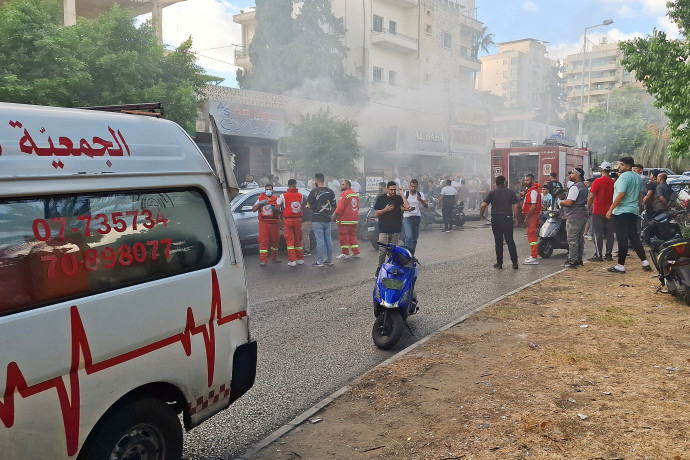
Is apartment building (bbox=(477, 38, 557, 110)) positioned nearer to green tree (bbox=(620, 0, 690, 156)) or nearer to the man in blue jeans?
green tree (bbox=(620, 0, 690, 156))

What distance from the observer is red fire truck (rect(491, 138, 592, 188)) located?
20.1 m

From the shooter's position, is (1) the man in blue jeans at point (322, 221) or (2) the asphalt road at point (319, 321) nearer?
(2) the asphalt road at point (319, 321)

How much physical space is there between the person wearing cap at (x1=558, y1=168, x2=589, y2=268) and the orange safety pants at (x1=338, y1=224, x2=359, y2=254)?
4.20m

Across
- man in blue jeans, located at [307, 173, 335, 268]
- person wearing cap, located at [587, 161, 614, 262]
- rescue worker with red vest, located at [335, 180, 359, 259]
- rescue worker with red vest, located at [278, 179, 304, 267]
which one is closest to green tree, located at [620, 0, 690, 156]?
person wearing cap, located at [587, 161, 614, 262]

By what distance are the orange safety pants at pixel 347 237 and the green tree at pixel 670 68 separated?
624cm

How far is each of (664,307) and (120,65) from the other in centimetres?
1343

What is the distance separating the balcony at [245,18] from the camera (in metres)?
41.4

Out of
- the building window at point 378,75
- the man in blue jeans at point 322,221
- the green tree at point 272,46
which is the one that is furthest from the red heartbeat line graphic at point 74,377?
the building window at point 378,75

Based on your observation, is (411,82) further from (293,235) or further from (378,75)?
(293,235)

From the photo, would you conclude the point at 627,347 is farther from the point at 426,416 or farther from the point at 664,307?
the point at 426,416

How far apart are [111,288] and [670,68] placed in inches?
430

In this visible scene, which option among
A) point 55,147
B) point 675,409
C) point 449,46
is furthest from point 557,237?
point 449,46

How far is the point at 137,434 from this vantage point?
9.32 ft

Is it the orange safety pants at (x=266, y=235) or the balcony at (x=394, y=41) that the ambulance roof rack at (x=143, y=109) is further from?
the balcony at (x=394, y=41)
